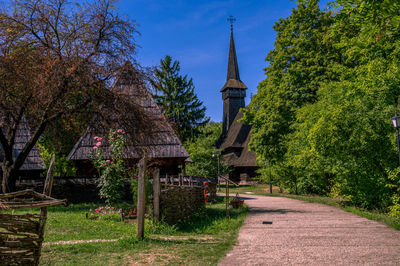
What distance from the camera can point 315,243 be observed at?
7.75 metres

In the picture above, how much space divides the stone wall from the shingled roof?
3.18 meters

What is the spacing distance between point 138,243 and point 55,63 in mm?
7718

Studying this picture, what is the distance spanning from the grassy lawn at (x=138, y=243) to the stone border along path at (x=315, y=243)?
0.48 metres

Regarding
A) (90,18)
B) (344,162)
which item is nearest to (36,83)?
(90,18)

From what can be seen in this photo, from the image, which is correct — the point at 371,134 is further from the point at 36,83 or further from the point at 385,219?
the point at 36,83

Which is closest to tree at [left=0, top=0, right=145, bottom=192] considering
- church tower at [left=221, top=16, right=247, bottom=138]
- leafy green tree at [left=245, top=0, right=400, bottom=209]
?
leafy green tree at [left=245, top=0, right=400, bottom=209]

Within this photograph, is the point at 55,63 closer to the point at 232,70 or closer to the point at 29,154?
the point at 29,154

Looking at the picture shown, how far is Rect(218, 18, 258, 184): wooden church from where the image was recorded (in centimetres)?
4169

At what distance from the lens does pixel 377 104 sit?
45.0 feet

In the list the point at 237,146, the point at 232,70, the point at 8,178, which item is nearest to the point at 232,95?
the point at 232,70

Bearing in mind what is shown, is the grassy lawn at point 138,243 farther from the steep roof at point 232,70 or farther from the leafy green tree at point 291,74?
the steep roof at point 232,70

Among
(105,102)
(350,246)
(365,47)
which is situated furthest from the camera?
(365,47)

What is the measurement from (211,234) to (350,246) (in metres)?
3.43

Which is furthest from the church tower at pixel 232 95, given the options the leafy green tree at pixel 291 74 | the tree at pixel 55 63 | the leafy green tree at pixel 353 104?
the tree at pixel 55 63
